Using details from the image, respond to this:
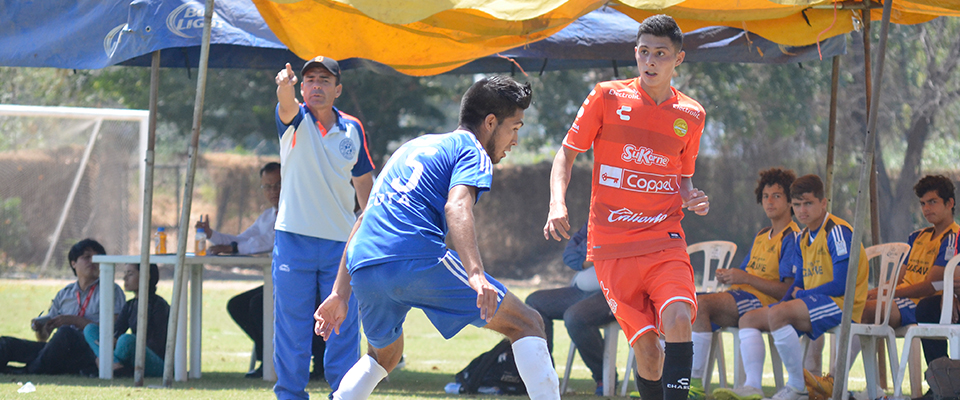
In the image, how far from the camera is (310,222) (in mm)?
5035

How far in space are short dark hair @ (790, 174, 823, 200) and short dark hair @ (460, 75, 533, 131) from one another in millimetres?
2946

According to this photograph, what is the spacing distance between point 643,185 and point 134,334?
13.4 ft

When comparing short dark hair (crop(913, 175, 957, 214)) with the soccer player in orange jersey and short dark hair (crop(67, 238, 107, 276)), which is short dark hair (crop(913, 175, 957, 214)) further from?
short dark hair (crop(67, 238, 107, 276))

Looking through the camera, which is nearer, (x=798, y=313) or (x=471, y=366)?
(x=798, y=313)

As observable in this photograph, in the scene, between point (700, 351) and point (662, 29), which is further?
point (700, 351)

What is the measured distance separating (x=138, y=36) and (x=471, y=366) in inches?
119

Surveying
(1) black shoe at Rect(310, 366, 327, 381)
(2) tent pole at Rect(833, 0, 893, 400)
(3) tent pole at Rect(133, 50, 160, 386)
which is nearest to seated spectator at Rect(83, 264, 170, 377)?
(3) tent pole at Rect(133, 50, 160, 386)

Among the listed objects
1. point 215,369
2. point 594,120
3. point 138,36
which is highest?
point 138,36

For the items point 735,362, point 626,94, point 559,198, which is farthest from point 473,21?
point 735,362

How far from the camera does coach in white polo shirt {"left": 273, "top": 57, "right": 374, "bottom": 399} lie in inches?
194

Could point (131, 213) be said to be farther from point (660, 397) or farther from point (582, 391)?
point (660, 397)

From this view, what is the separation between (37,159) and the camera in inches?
632

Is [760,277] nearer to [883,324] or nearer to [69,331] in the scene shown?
[883,324]

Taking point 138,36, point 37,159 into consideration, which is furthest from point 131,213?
point 138,36
